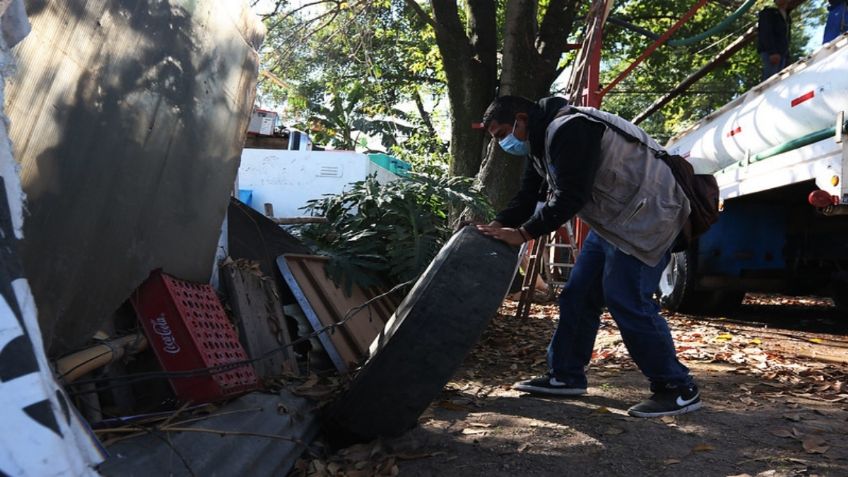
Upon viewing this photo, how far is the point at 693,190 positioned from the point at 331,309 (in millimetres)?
2199

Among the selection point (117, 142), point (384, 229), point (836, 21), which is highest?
point (836, 21)

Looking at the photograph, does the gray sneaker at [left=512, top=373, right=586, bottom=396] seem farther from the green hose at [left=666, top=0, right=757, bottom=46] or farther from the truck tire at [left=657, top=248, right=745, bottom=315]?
the green hose at [left=666, top=0, right=757, bottom=46]

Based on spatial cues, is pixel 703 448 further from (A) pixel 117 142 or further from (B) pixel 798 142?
(B) pixel 798 142

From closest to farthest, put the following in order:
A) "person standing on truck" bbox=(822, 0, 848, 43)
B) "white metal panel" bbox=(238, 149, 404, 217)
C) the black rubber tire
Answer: the black rubber tire, "person standing on truck" bbox=(822, 0, 848, 43), "white metal panel" bbox=(238, 149, 404, 217)

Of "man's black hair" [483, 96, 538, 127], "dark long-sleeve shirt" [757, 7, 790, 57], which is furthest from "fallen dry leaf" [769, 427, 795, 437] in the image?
"dark long-sleeve shirt" [757, 7, 790, 57]

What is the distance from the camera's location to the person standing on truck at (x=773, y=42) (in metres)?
8.20

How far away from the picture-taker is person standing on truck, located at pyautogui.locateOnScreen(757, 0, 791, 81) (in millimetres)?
8195

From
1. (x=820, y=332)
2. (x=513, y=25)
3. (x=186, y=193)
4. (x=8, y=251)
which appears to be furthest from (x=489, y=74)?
(x=8, y=251)

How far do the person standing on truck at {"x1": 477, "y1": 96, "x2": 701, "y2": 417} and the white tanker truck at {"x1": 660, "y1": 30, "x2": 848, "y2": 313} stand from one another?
9.29 feet

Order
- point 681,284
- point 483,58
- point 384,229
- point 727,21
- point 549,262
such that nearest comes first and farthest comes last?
point 384,229, point 681,284, point 549,262, point 727,21, point 483,58

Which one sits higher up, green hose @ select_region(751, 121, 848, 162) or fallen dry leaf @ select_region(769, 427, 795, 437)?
green hose @ select_region(751, 121, 848, 162)

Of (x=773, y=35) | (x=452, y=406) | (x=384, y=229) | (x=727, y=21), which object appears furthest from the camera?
(x=727, y=21)

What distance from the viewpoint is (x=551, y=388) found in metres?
3.85

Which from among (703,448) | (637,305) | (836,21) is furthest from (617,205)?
(836,21)
